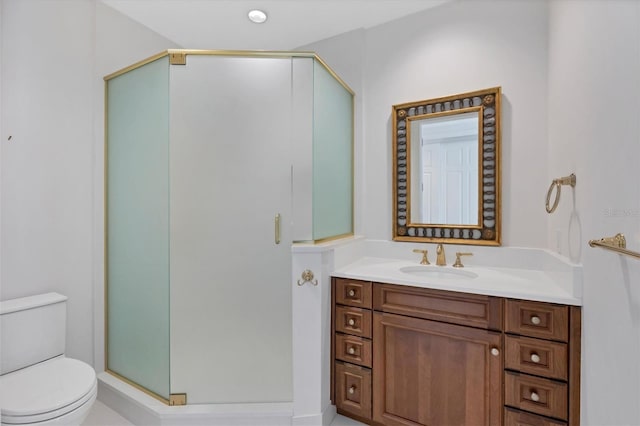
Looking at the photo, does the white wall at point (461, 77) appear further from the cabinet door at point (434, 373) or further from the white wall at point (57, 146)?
the white wall at point (57, 146)

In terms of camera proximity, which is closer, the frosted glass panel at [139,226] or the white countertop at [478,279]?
the white countertop at [478,279]

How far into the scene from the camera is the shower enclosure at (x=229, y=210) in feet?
5.76

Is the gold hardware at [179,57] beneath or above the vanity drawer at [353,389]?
above

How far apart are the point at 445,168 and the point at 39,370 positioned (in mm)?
2514

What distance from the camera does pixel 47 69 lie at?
6.08 ft

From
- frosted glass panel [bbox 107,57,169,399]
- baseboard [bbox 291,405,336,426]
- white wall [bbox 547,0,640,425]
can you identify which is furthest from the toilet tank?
white wall [bbox 547,0,640,425]

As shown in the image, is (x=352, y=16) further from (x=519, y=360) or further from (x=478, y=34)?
(x=519, y=360)

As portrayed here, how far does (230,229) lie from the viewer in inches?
70.1

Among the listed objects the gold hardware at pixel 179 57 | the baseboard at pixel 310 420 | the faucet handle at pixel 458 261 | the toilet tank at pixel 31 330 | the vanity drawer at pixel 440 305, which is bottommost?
the baseboard at pixel 310 420

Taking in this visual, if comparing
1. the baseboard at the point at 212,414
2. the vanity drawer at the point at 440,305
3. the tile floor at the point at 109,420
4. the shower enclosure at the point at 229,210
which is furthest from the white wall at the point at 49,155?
the vanity drawer at the point at 440,305

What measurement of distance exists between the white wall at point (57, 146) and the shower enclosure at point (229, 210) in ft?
1.74

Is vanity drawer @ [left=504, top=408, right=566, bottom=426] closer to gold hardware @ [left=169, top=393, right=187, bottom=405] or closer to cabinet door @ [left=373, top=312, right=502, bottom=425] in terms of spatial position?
cabinet door @ [left=373, top=312, right=502, bottom=425]

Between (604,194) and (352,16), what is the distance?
188cm

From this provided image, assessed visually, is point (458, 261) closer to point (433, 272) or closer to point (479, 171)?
point (433, 272)
